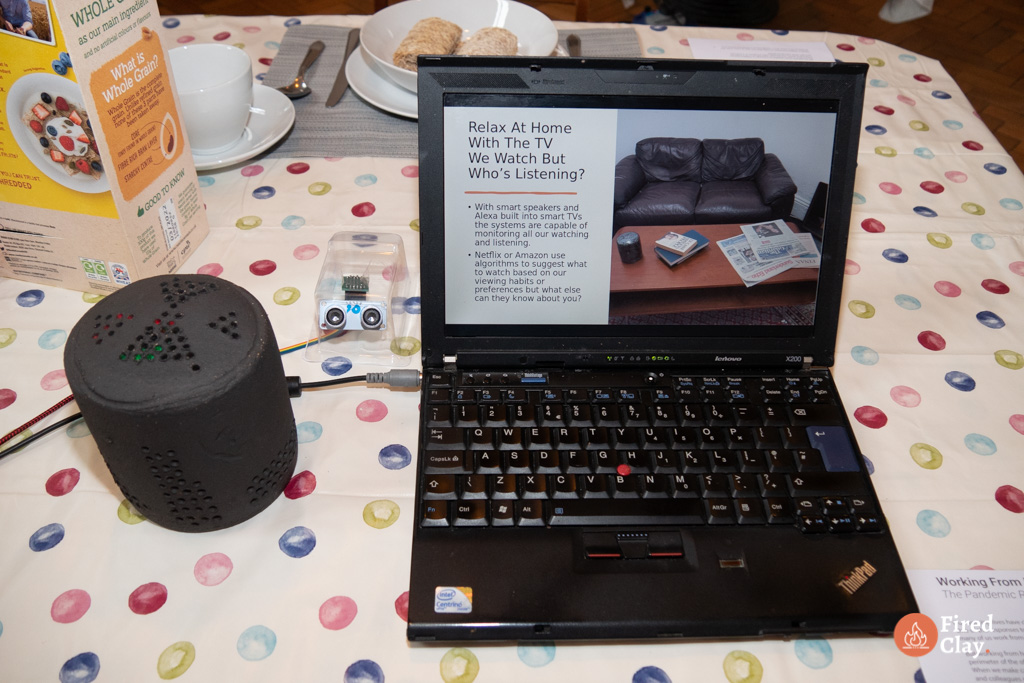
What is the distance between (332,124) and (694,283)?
58 cm

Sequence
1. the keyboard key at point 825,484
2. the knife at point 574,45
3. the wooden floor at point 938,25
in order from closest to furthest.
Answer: the keyboard key at point 825,484, the knife at point 574,45, the wooden floor at point 938,25

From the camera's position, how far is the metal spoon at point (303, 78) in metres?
1.04

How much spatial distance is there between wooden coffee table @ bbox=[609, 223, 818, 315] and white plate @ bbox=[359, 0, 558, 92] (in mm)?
487

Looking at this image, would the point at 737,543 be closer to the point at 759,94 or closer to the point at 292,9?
the point at 759,94

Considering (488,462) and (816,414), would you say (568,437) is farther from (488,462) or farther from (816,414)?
(816,414)

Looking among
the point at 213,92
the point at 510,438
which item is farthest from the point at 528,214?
the point at 213,92

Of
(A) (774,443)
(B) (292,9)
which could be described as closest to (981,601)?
(A) (774,443)

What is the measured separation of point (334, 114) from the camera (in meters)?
1.03

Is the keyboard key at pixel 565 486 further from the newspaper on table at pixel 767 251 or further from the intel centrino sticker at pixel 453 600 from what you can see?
the newspaper on table at pixel 767 251

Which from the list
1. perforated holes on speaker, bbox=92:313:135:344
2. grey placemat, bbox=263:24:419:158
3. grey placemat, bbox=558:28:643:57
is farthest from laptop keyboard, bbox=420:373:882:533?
grey placemat, bbox=558:28:643:57

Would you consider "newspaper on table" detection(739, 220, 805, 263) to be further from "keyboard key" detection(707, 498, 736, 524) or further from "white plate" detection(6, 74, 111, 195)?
"white plate" detection(6, 74, 111, 195)

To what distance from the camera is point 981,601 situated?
55cm

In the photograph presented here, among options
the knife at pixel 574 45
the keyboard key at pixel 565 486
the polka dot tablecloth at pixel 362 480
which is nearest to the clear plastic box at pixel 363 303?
the polka dot tablecloth at pixel 362 480

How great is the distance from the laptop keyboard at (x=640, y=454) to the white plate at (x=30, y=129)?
36 cm
